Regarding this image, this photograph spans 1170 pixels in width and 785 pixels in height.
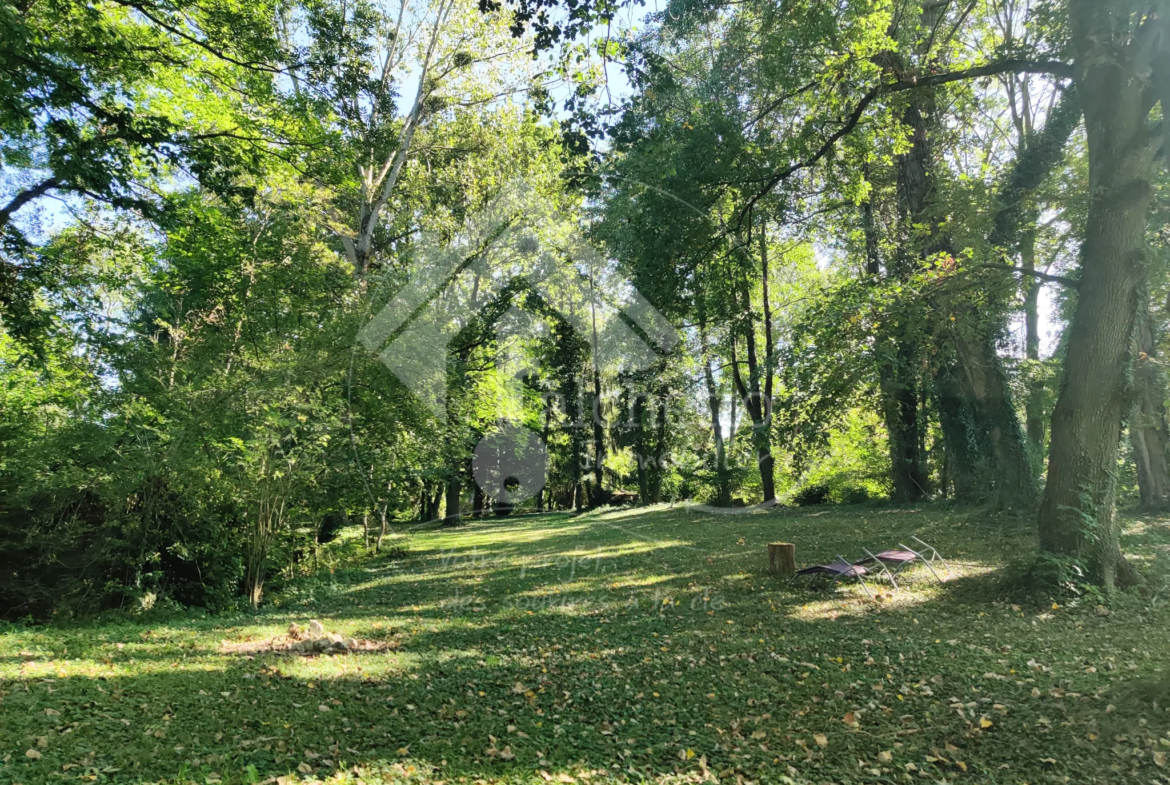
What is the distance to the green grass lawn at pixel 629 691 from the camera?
11.6 ft

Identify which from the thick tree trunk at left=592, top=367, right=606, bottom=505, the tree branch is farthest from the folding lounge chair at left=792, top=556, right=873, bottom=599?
the thick tree trunk at left=592, top=367, right=606, bottom=505

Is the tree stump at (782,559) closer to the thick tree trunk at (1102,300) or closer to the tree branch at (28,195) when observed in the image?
the thick tree trunk at (1102,300)

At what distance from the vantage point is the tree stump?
896 cm

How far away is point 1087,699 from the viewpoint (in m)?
4.12

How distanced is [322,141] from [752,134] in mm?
6267

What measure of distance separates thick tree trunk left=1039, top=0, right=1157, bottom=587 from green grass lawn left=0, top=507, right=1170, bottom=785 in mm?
857

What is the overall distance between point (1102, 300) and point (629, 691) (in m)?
6.43

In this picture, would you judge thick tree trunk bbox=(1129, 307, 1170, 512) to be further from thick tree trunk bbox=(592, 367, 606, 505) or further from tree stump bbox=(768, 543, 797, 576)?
thick tree trunk bbox=(592, 367, 606, 505)

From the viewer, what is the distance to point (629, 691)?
4898mm

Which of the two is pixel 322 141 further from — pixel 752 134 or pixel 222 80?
pixel 752 134

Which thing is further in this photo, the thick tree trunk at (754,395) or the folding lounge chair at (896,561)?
the thick tree trunk at (754,395)

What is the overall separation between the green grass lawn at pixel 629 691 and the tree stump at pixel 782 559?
909mm

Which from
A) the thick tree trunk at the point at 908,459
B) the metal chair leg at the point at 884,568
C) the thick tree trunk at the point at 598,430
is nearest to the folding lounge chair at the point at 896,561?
the metal chair leg at the point at 884,568

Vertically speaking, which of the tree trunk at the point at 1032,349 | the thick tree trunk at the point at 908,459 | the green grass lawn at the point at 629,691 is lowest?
the green grass lawn at the point at 629,691
